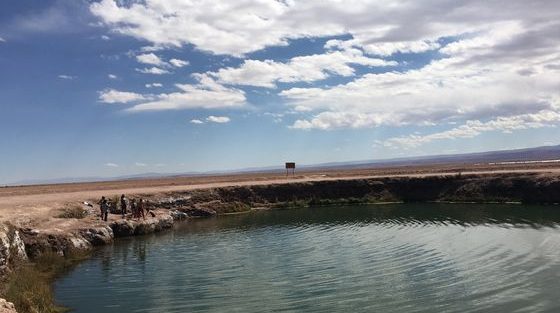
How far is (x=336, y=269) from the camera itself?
30.8 metres

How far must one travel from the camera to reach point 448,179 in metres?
77.6

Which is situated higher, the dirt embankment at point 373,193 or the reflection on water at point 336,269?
the dirt embankment at point 373,193

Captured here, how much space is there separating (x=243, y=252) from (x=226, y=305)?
14189 mm

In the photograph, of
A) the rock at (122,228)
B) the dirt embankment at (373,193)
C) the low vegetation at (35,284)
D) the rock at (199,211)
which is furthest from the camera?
the dirt embankment at (373,193)

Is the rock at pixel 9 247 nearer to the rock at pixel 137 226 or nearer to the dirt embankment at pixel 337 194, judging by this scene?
the rock at pixel 137 226

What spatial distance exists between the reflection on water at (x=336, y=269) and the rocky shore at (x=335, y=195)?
823cm

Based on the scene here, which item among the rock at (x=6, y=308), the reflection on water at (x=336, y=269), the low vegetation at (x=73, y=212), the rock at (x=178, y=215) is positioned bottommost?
the reflection on water at (x=336, y=269)

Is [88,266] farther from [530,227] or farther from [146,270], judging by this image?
[530,227]

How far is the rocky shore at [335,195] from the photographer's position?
6073 cm

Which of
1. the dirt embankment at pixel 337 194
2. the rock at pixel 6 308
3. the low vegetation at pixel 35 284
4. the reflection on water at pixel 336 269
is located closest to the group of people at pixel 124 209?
the dirt embankment at pixel 337 194

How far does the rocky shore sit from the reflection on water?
8230 mm

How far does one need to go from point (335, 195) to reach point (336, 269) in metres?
48.3

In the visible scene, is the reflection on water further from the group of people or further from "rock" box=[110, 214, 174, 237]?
the group of people

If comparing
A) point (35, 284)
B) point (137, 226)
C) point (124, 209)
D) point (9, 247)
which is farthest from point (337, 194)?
point (35, 284)
